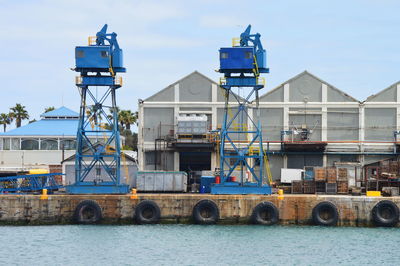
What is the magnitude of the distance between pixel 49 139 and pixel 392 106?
30.3m

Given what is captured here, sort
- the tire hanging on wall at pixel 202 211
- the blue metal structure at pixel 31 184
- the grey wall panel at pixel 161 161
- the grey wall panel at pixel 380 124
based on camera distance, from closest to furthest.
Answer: the tire hanging on wall at pixel 202 211 → the blue metal structure at pixel 31 184 → the grey wall panel at pixel 380 124 → the grey wall panel at pixel 161 161

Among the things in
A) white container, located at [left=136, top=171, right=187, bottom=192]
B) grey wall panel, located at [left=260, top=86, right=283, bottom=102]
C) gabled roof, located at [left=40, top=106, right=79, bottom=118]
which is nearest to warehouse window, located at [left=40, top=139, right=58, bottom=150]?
gabled roof, located at [left=40, top=106, right=79, bottom=118]

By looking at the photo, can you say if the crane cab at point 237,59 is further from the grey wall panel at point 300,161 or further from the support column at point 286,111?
the grey wall panel at point 300,161

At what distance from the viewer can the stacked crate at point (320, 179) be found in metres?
57.0

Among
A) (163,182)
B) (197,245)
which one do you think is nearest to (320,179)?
(163,182)

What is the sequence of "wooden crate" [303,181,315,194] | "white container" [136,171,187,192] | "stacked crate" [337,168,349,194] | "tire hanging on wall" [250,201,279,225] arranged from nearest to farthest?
"tire hanging on wall" [250,201,279,225]
"stacked crate" [337,168,349,194]
"white container" [136,171,187,192]
"wooden crate" [303,181,315,194]

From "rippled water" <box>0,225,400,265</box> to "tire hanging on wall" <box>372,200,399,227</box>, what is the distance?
74cm

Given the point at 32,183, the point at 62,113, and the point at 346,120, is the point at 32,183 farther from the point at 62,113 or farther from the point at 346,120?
the point at 346,120

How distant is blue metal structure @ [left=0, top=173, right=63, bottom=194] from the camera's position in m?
57.4

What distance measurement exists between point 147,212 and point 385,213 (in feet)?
51.3

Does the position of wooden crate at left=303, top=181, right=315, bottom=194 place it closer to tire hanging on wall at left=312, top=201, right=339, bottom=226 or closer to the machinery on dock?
tire hanging on wall at left=312, top=201, right=339, bottom=226

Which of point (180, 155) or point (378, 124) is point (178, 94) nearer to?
point (180, 155)

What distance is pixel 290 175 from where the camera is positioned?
6181 centimetres

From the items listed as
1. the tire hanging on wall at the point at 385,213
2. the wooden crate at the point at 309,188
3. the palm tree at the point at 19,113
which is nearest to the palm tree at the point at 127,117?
the palm tree at the point at 19,113
